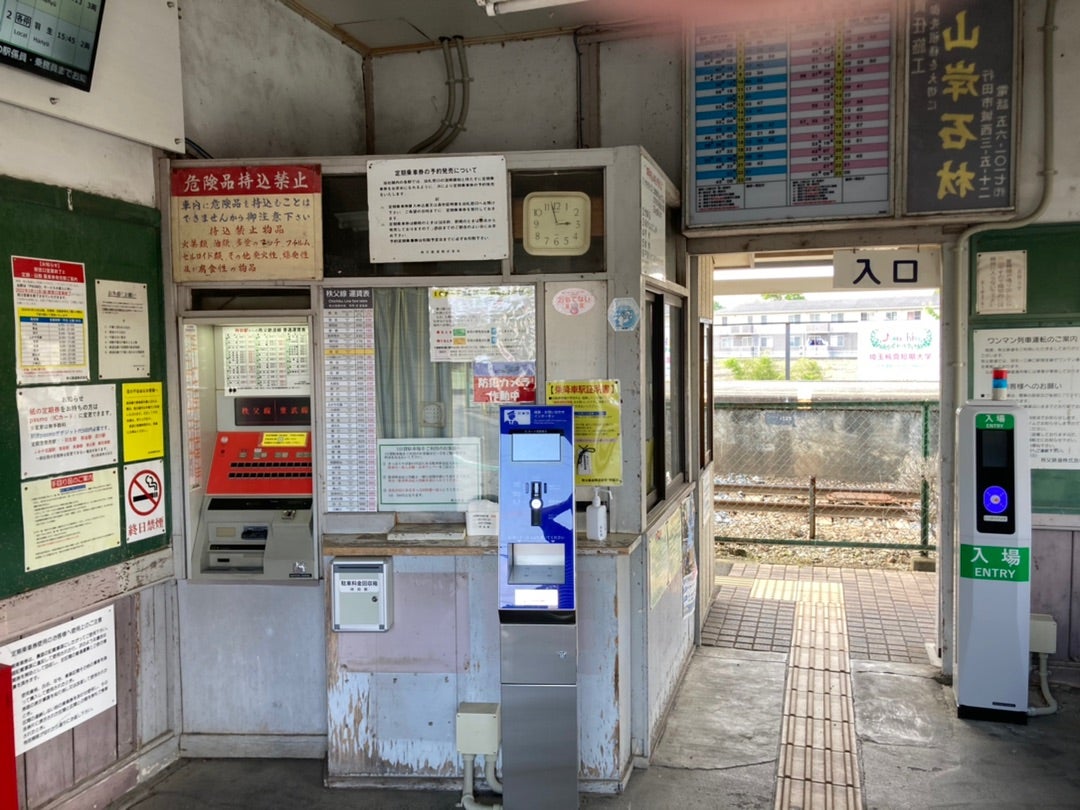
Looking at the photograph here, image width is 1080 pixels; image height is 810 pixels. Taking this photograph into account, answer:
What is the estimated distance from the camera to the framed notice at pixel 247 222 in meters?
3.75

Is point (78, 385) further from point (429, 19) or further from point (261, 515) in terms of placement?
point (429, 19)

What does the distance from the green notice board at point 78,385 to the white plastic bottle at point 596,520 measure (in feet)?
6.51

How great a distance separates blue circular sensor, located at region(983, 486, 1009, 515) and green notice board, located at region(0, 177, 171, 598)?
4038 millimetres

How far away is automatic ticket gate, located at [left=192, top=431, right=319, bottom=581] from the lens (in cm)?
385

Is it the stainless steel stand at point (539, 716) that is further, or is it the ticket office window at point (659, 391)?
the ticket office window at point (659, 391)

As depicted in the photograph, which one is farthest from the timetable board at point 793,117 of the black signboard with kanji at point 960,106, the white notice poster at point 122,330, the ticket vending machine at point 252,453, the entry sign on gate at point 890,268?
the white notice poster at point 122,330

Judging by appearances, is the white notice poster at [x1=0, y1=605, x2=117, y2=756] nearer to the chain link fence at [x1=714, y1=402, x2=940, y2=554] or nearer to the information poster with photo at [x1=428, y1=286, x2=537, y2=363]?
the information poster with photo at [x1=428, y1=286, x2=537, y2=363]

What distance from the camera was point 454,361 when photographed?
379 centimetres

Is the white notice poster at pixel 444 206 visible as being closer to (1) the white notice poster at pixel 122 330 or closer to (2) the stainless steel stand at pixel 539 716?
(1) the white notice poster at pixel 122 330

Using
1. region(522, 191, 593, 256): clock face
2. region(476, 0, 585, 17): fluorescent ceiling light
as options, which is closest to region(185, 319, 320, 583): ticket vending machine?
region(522, 191, 593, 256): clock face

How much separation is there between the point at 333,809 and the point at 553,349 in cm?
221

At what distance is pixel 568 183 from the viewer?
3.72 meters

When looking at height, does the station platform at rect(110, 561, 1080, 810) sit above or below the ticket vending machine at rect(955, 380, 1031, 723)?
below

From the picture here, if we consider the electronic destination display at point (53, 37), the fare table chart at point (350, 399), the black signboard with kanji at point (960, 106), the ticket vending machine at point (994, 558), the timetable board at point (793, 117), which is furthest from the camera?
the timetable board at point (793, 117)
